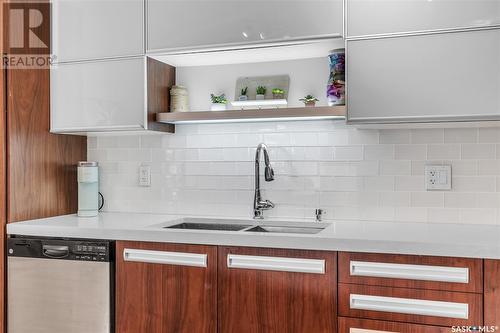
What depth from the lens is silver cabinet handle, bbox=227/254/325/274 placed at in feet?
6.24

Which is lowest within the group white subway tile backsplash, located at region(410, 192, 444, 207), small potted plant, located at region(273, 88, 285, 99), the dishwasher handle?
the dishwasher handle

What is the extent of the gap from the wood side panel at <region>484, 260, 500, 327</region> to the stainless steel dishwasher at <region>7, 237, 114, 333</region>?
1.61 m

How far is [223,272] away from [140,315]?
0.48 m

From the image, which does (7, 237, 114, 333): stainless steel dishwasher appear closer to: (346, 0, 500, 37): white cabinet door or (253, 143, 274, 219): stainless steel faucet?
(253, 143, 274, 219): stainless steel faucet

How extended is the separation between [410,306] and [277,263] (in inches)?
21.5

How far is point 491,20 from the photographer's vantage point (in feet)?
6.44

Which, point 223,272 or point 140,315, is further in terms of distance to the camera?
point 140,315

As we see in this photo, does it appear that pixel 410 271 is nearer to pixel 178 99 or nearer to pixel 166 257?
pixel 166 257

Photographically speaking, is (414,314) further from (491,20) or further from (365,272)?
(491,20)

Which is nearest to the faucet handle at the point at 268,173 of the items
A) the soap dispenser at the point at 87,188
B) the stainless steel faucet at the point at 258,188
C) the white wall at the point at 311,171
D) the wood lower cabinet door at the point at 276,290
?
the stainless steel faucet at the point at 258,188

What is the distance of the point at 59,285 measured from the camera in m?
2.27

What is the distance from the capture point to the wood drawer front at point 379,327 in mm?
A: 1776

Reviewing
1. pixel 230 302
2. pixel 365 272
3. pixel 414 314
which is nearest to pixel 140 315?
pixel 230 302

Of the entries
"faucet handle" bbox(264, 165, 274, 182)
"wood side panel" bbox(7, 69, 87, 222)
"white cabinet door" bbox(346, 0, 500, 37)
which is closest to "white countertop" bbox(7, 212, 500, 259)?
"wood side panel" bbox(7, 69, 87, 222)
